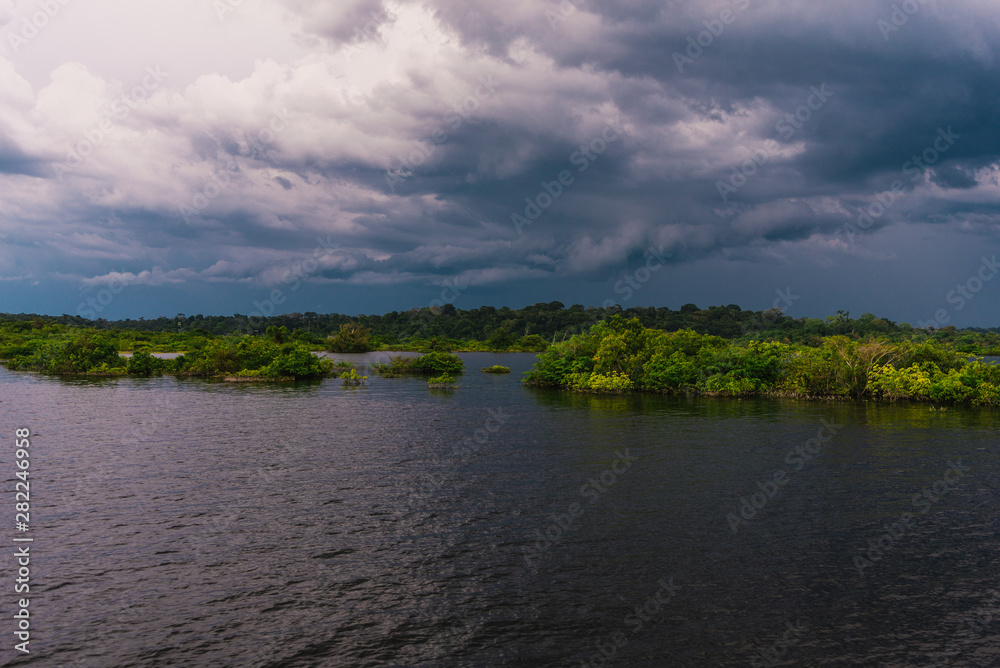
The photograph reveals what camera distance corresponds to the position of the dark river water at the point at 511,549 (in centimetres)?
1717

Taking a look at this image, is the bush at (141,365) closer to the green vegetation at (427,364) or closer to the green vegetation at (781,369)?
the green vegetation at (427,364)

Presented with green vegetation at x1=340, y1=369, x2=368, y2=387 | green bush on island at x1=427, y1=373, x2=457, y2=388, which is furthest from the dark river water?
green vegetation at x1=340, y1=369, x2=368, y2=387

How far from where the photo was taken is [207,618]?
1836 centimetres

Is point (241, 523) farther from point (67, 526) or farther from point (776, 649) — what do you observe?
point (776, 649)

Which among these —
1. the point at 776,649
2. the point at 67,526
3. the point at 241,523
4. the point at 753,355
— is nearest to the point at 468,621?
the point at 776,649

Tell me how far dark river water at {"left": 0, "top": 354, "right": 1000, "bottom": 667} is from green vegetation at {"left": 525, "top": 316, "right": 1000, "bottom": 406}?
2449 centimetres

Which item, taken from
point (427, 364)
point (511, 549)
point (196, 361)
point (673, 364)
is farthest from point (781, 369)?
point (196, 361)

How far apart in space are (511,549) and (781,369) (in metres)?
64.7

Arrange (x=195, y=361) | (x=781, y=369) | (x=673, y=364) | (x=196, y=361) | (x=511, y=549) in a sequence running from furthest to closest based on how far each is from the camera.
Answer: (x=195, y=361) → (x=196, y=361) → (x=673, y=364) → (x=781, y=369) → (x=511, y=549)

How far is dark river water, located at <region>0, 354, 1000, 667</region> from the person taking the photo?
56.3ft

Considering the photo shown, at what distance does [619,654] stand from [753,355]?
68535 millimetres

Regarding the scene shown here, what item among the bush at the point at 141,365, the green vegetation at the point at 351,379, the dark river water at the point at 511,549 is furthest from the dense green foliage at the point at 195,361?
the dark river water at the point at 511,549

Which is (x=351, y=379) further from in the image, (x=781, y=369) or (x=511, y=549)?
(x=511, y=549)

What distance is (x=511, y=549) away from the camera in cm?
2381
